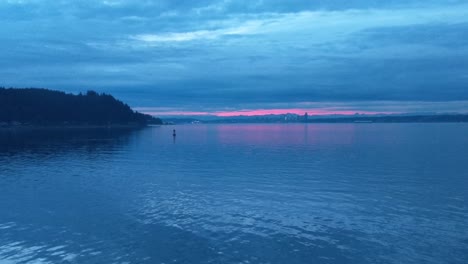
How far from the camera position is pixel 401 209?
22.5 metres

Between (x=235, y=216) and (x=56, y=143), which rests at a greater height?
(x=56, y=143)

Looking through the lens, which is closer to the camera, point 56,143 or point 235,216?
point 235,216

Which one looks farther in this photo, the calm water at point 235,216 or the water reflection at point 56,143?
the water reflection at point 56,143

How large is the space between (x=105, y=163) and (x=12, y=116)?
16831 cm

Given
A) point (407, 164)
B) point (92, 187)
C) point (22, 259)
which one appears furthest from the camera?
point (407, 164)

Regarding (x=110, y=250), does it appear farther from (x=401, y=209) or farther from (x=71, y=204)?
(x=401, y=209)

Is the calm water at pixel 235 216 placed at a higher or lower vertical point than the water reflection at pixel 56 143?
lower

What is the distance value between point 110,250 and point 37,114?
202m

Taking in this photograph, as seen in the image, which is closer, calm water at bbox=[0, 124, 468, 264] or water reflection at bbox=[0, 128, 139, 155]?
calm water at bbox=[0, 124, 468, 264]

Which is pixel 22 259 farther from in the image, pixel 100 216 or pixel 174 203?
pixel 174 203

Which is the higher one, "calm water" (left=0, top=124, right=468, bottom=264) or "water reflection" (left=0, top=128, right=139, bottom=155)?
"water reflection" (left=0, top=128, right=139, bottom=155)

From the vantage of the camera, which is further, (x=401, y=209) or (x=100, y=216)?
(x=401, y=209)

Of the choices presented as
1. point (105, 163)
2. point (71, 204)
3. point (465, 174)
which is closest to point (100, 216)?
point (71, 204)

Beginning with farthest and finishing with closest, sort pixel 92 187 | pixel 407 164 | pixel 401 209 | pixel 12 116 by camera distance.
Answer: pixel 12 116 → pixel 407 164 → pixel 92 187 → pixel 401 209
